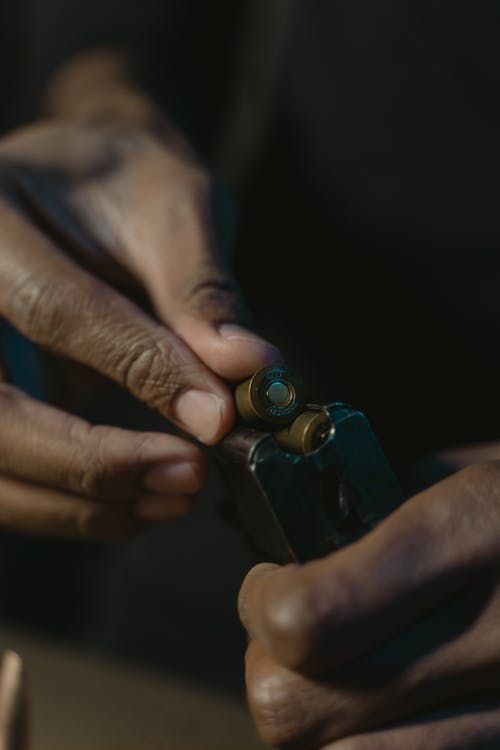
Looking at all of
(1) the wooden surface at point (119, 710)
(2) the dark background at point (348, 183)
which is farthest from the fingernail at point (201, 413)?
(2) the dark background at point (348, 183)

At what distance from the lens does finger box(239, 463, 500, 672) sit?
0.63 metres

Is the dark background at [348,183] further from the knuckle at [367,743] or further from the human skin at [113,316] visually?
the knuckle at [367,743]

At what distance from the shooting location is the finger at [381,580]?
635 millimetres

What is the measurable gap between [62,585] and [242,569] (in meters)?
0.57

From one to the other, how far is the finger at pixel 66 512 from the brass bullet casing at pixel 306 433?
25 centimetres

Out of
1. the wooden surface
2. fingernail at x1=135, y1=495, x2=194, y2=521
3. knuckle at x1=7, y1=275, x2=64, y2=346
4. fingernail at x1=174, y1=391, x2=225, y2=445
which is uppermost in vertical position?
knuckle at x1=7, y1=275, x2=64, y2=346

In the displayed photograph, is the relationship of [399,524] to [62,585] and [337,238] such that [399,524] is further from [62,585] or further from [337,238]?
[62,585]

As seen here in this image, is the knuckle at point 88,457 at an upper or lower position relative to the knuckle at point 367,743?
upper

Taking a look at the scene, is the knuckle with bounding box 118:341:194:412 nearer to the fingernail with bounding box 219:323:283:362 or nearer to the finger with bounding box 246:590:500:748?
the fingernail with bounding box 219:323:283:362

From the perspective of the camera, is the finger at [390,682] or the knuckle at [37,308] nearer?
the finger at [390,682]

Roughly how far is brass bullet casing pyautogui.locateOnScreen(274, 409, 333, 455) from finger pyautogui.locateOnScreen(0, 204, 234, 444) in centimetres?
8

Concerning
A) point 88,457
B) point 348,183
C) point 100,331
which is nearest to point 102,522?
point 88,457

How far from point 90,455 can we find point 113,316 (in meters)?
0.16

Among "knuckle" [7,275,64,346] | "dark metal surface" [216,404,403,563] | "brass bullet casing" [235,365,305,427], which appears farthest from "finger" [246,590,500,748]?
"knuckle" [7,275,64,346]
